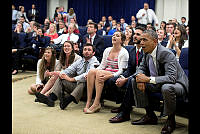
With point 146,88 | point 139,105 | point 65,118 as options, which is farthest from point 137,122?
point 65,118

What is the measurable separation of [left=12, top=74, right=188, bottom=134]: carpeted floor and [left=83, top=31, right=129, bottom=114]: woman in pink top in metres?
0.14

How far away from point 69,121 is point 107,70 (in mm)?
882

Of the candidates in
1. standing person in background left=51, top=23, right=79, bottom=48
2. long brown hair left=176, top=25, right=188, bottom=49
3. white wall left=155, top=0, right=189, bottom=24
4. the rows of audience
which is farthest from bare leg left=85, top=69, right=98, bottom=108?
white wall left=155, top=0, right=189, bottom=24

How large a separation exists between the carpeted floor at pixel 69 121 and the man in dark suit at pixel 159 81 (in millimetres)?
141

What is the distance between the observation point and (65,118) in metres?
2.88

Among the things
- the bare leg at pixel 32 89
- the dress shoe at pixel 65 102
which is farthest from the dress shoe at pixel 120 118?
the bare leg at pixel 32 89

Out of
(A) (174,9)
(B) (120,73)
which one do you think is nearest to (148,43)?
(B) (120,73)

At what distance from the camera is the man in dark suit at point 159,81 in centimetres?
235

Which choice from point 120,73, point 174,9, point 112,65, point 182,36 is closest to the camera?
point 120,73

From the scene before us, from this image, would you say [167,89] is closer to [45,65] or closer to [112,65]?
[112,65]

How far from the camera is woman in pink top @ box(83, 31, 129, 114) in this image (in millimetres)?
3094

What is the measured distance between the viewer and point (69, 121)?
2766 millimetres
